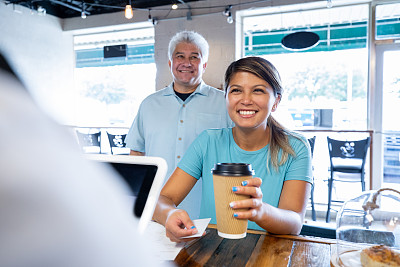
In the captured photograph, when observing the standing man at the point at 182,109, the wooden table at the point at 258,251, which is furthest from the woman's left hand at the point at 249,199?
the standing man at the point at 182,109

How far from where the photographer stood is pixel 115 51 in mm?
6965

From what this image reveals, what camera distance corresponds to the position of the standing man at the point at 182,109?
2.28 meters

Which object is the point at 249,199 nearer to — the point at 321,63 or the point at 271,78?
the point at 271,78

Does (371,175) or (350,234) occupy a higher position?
(350,234)

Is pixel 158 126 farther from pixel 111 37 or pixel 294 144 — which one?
pixel 111 37

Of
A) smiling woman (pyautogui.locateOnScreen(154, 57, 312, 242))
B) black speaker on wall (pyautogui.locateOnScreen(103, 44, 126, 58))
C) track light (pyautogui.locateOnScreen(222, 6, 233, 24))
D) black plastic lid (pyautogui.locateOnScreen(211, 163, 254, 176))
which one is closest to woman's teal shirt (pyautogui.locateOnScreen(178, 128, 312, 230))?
smiling woman (pyautogui.locateOnScreen(154, 57, 312, 242))

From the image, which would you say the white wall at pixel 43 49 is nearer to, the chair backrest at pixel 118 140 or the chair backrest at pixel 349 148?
the chair backrest at pixel 118 140

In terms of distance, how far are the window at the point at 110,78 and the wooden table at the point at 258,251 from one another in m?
6.17

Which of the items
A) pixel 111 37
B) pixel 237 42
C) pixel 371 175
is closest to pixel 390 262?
pixel 371 175

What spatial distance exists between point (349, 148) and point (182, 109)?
2.57 m

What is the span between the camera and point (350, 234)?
3.71 ft

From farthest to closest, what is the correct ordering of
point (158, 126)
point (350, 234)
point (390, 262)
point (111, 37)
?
point (111, 37), point (158, 126), point (350, 234), point (390, 262)

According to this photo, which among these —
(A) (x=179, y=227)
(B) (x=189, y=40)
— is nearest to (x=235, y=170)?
(A) (x=179, y=227)

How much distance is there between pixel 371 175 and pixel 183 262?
15.3ft
